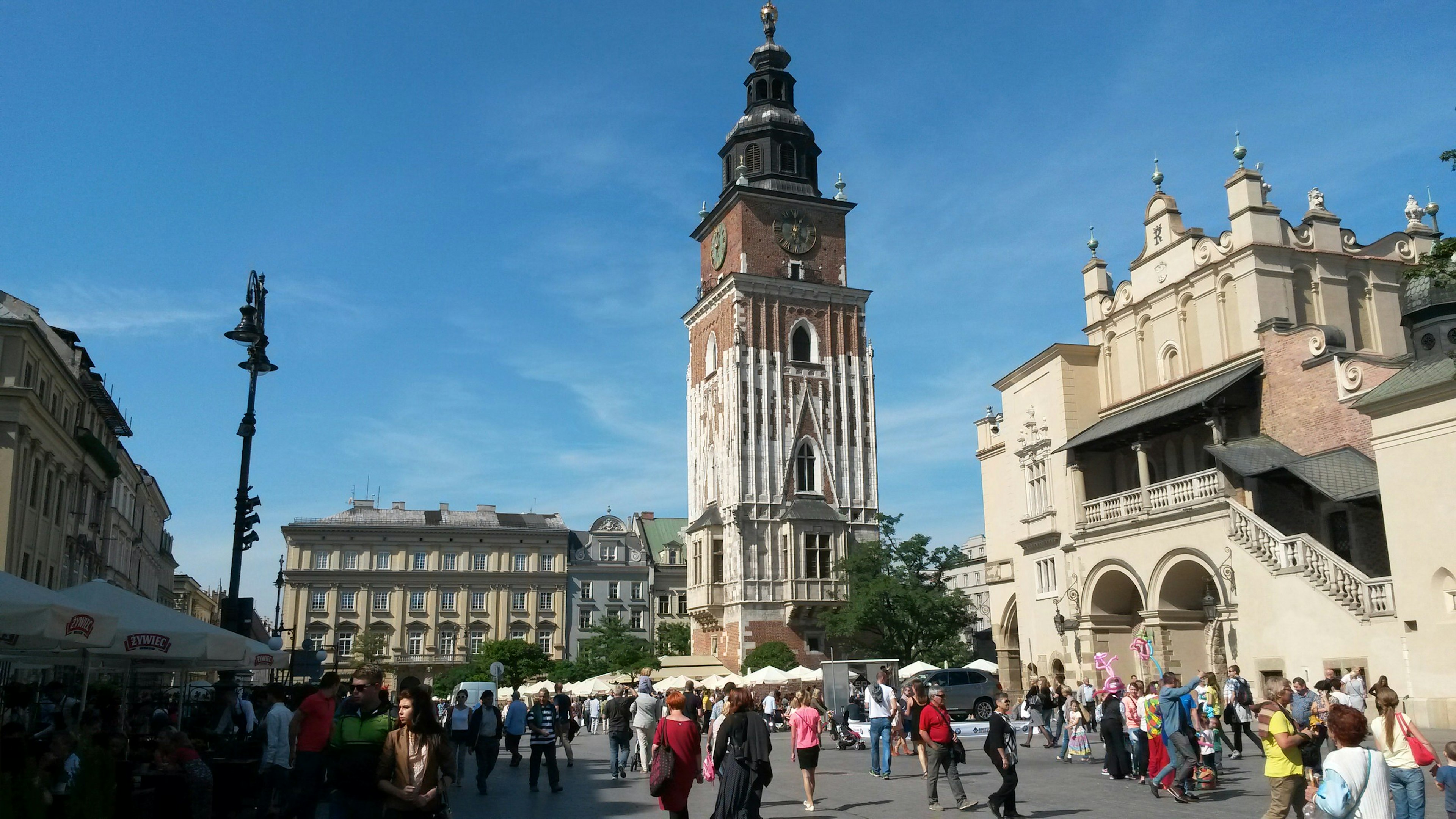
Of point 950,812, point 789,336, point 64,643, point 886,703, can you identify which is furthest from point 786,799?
point 789,336

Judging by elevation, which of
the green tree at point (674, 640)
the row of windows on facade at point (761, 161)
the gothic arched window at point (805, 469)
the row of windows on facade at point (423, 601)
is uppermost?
the row of windows on facade at point (761, 161)

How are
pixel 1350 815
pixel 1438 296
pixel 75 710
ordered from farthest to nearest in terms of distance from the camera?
1. pixel 1438 296
2. pixel 75 710
3. pixel 1350 815

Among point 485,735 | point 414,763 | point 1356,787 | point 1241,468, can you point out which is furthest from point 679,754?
point 1241,468

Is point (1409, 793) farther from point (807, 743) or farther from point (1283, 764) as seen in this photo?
point (807, 743)

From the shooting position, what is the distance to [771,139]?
212 feet

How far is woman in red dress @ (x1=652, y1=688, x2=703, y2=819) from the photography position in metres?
10.6

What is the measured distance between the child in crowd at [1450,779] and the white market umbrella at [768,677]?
33180 millimetres

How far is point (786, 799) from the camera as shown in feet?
53.4

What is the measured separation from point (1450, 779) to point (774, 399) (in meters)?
51.5

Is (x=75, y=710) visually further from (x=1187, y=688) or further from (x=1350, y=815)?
(x=1350, y=815)

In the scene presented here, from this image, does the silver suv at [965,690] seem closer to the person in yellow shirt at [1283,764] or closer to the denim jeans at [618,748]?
the denim jeans at [618,748]

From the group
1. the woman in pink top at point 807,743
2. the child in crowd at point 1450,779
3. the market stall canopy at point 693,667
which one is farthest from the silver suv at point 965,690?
the child in crowd at point 1450,779

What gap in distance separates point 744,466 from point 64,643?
152 ft

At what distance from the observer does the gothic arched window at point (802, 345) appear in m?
62.4
